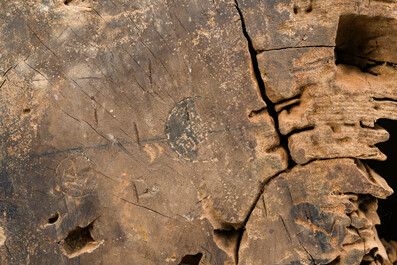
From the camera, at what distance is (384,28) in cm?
168

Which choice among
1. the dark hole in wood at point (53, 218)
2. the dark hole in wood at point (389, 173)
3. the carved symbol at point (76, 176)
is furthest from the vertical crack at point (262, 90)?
the dark hole in wood at point (53, 218)

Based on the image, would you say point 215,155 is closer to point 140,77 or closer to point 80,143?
point 140,77

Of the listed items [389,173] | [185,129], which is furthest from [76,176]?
[389,173]

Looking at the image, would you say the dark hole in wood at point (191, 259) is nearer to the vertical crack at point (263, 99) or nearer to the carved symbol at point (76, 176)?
the vertical crack at point (263, 99)

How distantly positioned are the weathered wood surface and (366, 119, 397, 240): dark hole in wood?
2.81ft

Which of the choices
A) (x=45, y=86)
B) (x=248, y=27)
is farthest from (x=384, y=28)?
(x=45, y=86)

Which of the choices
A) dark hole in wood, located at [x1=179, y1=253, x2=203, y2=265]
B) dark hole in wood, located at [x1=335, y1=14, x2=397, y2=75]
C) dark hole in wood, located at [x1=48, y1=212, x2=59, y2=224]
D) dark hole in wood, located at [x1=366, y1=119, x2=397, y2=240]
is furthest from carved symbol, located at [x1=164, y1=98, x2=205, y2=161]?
dark hole in wood, located at [x1=366, y1=119, x2=397, y2=240]

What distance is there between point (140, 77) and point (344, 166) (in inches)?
43.3

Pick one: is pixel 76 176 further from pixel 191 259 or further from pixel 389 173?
pixel 389 173

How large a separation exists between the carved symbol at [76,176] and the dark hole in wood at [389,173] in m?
1.92

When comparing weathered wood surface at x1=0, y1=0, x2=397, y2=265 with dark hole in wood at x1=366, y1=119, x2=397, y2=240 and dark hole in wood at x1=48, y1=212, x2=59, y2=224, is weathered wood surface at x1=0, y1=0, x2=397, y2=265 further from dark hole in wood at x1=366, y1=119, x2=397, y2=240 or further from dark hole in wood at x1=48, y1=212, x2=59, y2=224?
dark hole in wood at x1=366, y1=119, x2=397, y2=240

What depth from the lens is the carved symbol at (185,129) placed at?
5.68 ft

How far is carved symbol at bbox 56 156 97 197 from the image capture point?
5.83 feet

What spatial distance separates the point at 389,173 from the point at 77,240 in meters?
2.22
